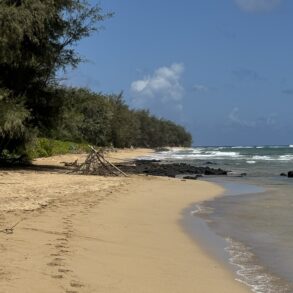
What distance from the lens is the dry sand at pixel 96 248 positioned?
6211mm

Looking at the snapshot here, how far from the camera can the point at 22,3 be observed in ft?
71.1

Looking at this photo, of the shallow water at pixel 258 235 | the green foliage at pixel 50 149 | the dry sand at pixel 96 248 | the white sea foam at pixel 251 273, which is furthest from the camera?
the green foliage at pixel 50 149

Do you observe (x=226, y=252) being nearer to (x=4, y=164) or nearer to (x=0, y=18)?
(x=0, y=18)

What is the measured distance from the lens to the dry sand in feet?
20.4

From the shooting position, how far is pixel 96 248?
26.8 feet

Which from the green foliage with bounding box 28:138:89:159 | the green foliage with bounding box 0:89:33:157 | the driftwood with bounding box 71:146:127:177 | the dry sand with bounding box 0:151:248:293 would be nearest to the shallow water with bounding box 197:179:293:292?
the dry sand with bounding box 0:151:248:293

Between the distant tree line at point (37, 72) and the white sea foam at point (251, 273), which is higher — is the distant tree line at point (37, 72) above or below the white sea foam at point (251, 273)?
above

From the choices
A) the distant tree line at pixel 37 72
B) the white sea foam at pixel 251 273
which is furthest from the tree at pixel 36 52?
the white sea foam at pixel 251 273

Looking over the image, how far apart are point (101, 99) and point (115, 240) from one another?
18913 millimetres

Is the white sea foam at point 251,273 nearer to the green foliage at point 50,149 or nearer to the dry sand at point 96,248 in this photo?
the dry sand at point 96,248

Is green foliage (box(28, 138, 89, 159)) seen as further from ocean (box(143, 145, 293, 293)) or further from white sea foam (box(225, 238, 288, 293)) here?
white sea foam (box(225, 238, 288, 293))

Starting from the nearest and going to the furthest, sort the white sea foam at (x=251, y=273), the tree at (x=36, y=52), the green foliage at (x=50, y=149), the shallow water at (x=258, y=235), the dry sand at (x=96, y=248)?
1. the dry sand at (x=96, y=248)
2. the white sea foam at (x=251, y=273)
3. the shallow water at (x=258, y=235)
4. the tree at (x=36, y=52)
5. the green foliage at (x=50, y=149)

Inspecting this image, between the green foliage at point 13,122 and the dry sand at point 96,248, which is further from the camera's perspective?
the green foliage at point 13,122

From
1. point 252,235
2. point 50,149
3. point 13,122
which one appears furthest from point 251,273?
point 50,149
